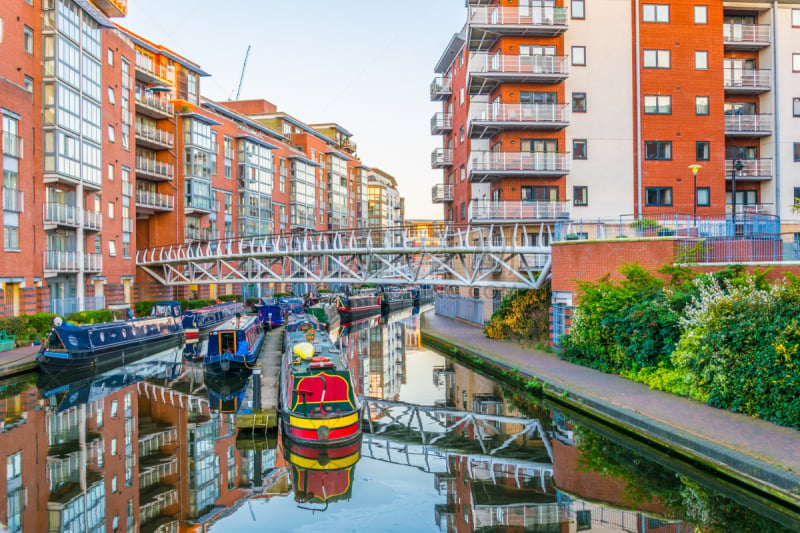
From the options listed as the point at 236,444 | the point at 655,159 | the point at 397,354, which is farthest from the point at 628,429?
the point at 655,159

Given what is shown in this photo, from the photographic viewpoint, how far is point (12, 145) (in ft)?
94.5

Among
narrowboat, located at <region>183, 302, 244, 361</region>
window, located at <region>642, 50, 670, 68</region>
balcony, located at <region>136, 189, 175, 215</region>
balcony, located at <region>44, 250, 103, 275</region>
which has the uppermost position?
window, located at <region>642, 50, 670, 68</region>

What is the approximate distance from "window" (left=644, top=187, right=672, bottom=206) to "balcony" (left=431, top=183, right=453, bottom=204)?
15951 mm

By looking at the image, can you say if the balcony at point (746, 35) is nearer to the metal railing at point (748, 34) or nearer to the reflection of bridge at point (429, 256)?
the metal railing at point (748, 34)

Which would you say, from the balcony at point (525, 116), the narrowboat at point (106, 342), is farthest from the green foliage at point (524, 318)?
the narrowboat at point (106, 342)

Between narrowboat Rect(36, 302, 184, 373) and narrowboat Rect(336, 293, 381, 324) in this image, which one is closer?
narrowboat Rect(36, 302, 184, 373)

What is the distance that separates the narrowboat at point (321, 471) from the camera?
1167 cm

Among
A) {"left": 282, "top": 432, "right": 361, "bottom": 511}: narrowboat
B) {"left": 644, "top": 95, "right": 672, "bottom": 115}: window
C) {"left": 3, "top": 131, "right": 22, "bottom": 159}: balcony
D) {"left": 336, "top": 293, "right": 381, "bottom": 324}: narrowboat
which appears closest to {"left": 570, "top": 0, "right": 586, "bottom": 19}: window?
{"left": 644, "top": 95, "right": 672, "bottom": 115}: window

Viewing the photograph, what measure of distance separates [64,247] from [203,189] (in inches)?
753

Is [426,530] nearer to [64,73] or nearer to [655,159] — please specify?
[655,159]

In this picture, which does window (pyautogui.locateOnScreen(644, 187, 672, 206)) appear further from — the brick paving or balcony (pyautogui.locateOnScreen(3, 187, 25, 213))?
balcony (pyautogui.locateOnScreen(3, 187, 25, 213))

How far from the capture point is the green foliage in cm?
2736

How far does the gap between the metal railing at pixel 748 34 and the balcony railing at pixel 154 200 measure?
126ft

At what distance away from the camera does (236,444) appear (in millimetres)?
14727
